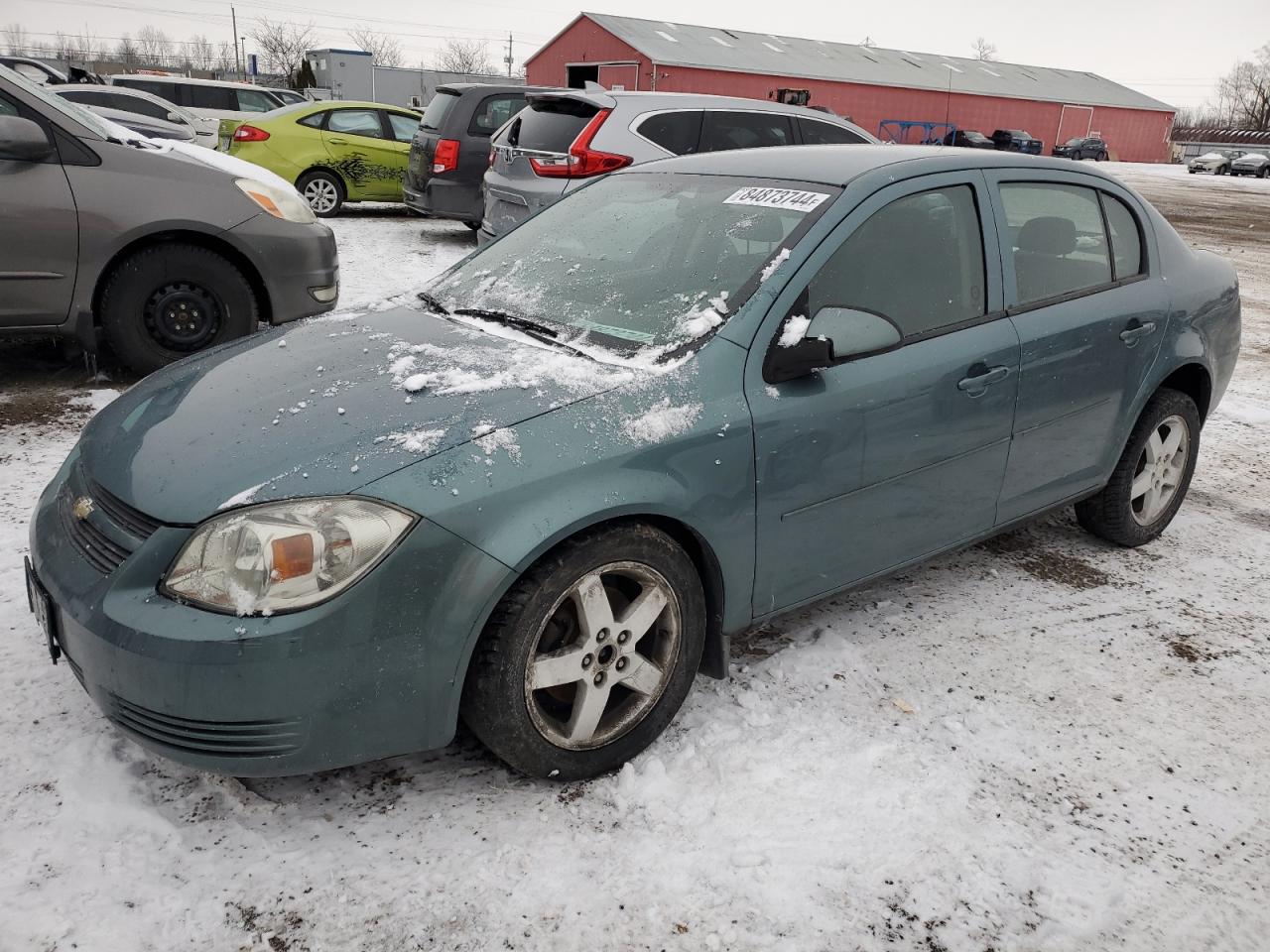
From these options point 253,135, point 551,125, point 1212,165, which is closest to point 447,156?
point 551,125

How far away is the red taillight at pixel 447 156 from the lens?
407 inches

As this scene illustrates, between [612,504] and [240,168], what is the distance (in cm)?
439

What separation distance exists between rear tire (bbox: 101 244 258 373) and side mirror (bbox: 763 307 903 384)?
→ 3788 millimetres

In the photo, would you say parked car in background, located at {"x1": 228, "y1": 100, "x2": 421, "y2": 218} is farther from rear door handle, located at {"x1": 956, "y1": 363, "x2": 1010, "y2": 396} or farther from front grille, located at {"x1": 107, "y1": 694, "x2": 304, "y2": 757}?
front grille, located at {"x1": 107, "y1": 694, "x2": 304, "y2": 757}

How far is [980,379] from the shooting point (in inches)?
121

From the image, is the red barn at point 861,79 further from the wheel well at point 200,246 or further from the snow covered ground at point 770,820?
the snow covered ground at point 770,820

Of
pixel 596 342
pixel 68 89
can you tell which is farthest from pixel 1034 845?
pixel 68 89

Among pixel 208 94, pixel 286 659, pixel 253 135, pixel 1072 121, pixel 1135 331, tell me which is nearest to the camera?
pixel 286 659

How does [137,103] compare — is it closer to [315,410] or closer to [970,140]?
[315,410]

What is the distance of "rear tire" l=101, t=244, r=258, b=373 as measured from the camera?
5.12 meters

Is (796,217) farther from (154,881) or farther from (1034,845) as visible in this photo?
(154,881)

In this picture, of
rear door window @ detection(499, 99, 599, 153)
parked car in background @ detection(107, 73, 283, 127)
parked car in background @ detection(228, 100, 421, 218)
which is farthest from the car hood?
parked car in background @ detection(107, 73, 283, 127)

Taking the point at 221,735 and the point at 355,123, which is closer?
the point at 221,735

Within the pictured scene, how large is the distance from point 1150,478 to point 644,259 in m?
2.42
